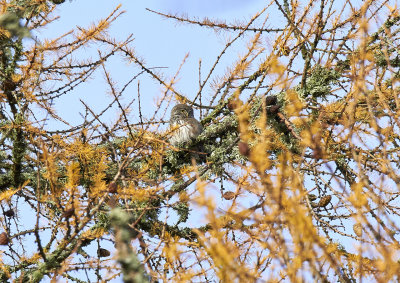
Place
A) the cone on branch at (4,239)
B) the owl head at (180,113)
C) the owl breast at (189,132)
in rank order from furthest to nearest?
the owl head at (180,113)
the owl breast at (189,132)
the cone on branch at (4,239)

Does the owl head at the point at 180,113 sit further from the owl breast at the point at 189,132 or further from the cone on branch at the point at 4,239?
the cone on branch at the point at 4,239

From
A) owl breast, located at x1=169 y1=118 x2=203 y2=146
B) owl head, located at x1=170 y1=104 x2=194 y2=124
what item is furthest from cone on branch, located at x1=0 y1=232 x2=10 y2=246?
owl head, located at x1=170 y1=104 x2=194 y2=124

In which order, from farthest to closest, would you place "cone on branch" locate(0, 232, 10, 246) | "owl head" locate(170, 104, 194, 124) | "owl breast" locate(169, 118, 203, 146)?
"owl head" locate(170, 104, 194, 124) → "owl breast" locate(169, 118, 203, 146) → "cone on branch" locate(0, 232, 10, 246)

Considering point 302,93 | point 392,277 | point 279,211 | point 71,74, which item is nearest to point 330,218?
point 302,93

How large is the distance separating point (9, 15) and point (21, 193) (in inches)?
86.8

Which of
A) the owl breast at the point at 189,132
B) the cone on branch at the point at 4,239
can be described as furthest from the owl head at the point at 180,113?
the cone on branch at the point at 4,239

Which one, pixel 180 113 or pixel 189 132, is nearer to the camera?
pixel 189 132

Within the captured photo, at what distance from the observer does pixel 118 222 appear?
125 centimetres

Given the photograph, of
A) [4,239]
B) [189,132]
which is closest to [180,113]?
[189,132]

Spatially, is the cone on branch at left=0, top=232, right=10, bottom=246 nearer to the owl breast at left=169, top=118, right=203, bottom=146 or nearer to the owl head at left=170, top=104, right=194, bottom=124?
the owl breast at left=169, top=118, right=203, bottom=146

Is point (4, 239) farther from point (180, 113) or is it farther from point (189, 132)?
point (180, 113)

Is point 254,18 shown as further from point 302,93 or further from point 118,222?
point 118,222

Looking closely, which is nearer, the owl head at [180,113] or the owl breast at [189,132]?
the owl breast at [189,132]

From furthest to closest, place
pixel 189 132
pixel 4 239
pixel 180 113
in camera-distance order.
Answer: pixel 180 113, pixel 189 132, pixel 4 239
